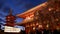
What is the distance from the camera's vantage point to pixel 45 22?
7.21 metres

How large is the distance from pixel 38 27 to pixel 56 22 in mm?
1440

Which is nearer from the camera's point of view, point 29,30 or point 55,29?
point 55,29

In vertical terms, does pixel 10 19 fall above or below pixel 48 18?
above

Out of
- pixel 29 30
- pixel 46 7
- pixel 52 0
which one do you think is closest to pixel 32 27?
pixel 29 30

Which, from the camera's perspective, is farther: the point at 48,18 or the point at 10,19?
the point at 10,19

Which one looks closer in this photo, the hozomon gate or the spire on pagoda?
the hozomon gate

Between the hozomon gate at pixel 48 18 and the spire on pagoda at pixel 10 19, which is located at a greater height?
the spire on pagoda at pixel 10 19

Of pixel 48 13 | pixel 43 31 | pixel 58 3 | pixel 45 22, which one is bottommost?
pixel 43 31

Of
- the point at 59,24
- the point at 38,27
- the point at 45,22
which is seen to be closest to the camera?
the point at 59,24

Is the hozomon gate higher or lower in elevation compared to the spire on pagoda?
lower

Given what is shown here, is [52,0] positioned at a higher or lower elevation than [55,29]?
higher

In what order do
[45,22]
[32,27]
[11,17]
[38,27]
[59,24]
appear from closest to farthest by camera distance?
[59,24], [45,22], [38,27], [32,27], [11,17]

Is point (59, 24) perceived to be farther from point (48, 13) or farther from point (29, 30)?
point (29, 30)

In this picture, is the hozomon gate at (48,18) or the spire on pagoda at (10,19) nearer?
the hozomon gate at (48,18)
